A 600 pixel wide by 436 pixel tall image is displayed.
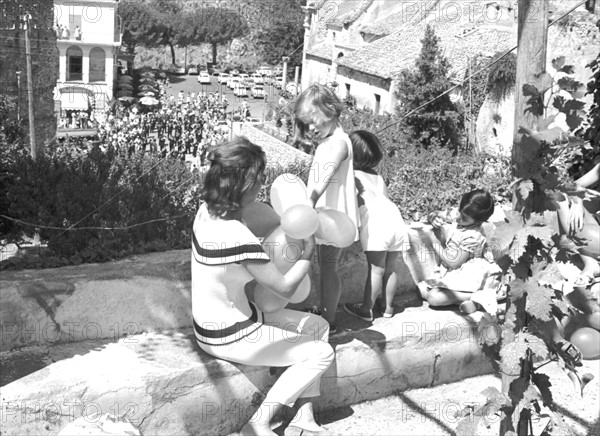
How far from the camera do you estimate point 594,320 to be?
487 cm

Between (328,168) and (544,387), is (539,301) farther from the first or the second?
(328,168)

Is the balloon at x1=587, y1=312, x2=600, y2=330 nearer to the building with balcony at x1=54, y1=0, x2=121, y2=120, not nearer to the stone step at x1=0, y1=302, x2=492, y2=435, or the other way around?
the stone step at x1=0, y1=302, x2=492, y2=435

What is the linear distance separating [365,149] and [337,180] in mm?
364

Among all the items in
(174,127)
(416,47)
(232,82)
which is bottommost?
(174,127)

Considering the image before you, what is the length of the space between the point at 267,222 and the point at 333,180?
441 mm

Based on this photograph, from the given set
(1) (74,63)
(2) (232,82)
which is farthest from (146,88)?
(1) (74,63)

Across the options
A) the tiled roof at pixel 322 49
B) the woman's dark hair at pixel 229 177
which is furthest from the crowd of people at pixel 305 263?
the tiled roof at pixel 322 49

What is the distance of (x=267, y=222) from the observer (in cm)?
375

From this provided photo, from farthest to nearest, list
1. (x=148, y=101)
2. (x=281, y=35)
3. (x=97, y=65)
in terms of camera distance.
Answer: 1. (x=281, y=35)
2. (x=148, y=101)
3. (x=97, y=65)

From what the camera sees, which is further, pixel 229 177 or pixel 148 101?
pixel 148 101

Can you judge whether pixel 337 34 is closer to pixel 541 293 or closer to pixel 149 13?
pixel 149 13

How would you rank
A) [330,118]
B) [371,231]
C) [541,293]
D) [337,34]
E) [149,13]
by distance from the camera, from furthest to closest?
[149,13], [337,34], [371,231], [330,118], [541,293]

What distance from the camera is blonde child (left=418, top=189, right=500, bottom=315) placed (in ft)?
14.8

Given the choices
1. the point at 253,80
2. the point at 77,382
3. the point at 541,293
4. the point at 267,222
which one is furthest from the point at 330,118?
the point at 253,80
